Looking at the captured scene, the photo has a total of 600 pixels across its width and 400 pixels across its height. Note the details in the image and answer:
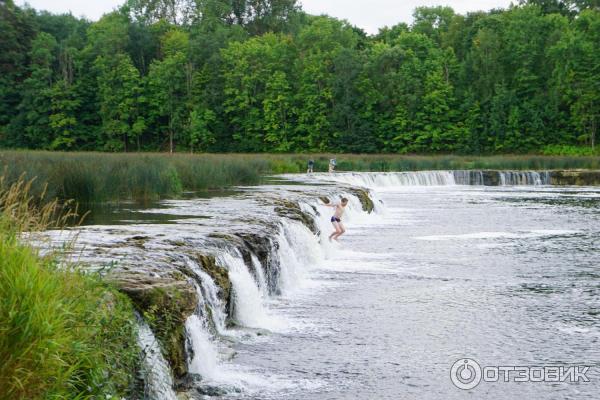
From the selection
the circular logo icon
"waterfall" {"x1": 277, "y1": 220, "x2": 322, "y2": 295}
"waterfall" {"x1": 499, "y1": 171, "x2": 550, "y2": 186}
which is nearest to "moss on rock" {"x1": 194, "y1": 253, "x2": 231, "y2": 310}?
"waterfall" {"x1": 277, "y1": 220, "x2": 322, "y2": 295}

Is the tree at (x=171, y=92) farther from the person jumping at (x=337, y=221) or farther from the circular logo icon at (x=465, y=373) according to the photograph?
the circular logo icon at (x=465, y=373)

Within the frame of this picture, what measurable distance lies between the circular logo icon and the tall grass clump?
3.54 metres

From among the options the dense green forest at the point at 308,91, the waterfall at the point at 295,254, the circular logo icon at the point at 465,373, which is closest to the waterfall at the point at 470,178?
the dense green forest at the point at 308,91

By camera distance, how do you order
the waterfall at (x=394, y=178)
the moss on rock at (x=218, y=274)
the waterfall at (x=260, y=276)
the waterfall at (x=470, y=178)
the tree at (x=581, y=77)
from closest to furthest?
the moss on rock at (x=218, y=274) < the waterfall at (x=260, y=276) < the waterfall at (x=394, y=178) < the waterfall at (x=470, y=178) < the tree at (x=581, y=77)

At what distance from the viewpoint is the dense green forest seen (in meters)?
68.2

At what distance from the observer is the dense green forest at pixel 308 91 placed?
6819 centimetres

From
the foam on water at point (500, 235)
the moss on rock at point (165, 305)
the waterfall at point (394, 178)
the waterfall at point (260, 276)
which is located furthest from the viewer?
the waterfall at point (394, 178)

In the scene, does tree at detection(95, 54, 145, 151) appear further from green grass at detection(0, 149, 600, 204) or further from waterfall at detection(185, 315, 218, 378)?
waterfall at detection(185, 315, 218, 378)

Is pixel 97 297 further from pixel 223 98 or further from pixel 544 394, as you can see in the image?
pixel 223 98

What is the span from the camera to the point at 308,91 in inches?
2820

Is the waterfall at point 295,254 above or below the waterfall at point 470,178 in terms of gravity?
below

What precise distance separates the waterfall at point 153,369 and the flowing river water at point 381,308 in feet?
1.83

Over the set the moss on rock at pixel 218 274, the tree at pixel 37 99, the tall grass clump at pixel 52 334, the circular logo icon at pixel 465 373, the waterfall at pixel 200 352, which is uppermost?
the tree at pixel 37 99

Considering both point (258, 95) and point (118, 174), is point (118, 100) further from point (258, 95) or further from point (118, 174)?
point (118, 174)
